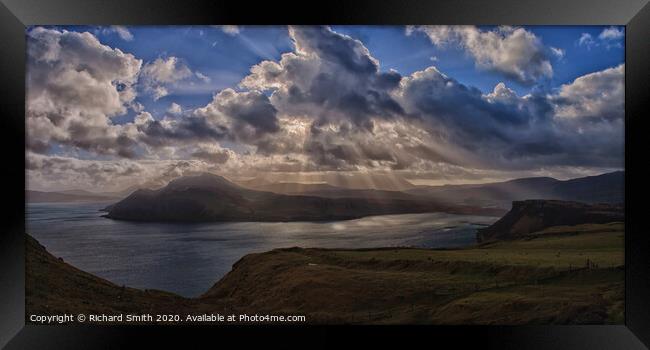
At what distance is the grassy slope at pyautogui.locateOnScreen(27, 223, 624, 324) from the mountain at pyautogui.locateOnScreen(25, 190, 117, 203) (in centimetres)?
44

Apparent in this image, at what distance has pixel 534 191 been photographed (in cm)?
389

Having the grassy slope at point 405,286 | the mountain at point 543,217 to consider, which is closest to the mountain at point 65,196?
the grassy slope at point 405,286

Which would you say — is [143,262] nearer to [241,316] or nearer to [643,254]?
[241,316]

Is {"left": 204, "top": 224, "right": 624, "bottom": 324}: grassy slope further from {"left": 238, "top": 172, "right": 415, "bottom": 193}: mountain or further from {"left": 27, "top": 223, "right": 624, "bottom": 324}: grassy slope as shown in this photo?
{"left": 238, "top": 172, "right": 415, "bottom": 193}: mountain

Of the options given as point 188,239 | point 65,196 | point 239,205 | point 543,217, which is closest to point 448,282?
point 543,217

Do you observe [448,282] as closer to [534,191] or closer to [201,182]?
[534,191]

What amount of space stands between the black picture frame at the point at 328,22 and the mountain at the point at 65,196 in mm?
107

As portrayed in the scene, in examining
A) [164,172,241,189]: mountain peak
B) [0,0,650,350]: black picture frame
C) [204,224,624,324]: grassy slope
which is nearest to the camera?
[0,0,650,350]: black picture frame

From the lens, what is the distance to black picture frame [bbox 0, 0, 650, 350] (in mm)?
3539

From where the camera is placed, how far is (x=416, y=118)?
3.95 metres

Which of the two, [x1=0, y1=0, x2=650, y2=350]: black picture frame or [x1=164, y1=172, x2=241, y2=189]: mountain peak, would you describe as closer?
[x1=0, y1=0, x2=650, y2=350]: black picture frame

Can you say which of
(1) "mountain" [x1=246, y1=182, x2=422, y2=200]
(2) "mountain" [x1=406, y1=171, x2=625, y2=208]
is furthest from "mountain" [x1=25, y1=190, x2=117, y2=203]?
(2) "mountain" [x1=406, y1=171, x2=625, y2=208]

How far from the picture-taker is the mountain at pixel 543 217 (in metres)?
3.83

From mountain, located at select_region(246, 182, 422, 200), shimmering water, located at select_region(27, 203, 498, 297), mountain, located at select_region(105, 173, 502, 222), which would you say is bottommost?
shimmering water, located at select_region(27, 203, 498, 297)
